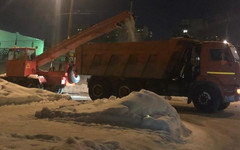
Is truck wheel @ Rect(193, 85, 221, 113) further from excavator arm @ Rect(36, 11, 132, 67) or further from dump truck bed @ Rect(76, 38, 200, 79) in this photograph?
excavator arm @ Rect(36, 11, 132, 67)

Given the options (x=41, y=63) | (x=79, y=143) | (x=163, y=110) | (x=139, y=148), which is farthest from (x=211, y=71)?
(x=41, y=63)

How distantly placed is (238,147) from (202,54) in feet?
23.5

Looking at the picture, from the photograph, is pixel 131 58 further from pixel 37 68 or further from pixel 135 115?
pixel 135 115

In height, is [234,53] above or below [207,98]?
above

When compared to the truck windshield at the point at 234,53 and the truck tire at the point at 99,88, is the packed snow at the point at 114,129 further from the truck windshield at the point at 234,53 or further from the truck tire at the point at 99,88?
the truck tire at the point at 99,88

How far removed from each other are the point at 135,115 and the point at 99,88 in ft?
29.5

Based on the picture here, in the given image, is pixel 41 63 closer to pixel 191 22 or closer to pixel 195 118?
pixel 195 118

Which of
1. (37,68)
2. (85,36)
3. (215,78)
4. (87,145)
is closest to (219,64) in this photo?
(215,78)

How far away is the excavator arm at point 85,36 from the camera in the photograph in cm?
1805

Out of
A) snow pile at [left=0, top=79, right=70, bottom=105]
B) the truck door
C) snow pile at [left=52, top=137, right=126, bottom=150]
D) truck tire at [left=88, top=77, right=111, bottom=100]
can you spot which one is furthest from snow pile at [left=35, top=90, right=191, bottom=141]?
truck tire at [left=88, top=77, right=111, bottom=100]

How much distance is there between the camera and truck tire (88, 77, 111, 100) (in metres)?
16.9

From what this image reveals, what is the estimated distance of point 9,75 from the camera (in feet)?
66.5

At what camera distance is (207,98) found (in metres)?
13.7

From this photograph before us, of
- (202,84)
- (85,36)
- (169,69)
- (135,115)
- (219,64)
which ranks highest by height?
(85,36)
